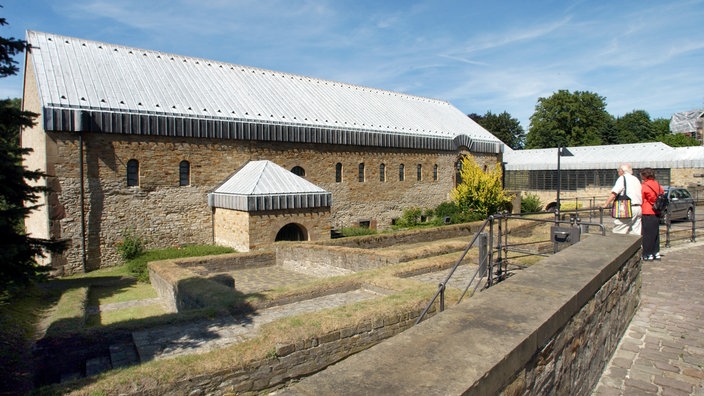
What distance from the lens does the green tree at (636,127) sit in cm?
6450

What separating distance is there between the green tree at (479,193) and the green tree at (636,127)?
45477 mm

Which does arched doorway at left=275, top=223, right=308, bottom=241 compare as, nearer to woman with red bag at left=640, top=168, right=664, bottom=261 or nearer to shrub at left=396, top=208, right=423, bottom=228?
shrub at left=396, top=208, right=423, bottom=228

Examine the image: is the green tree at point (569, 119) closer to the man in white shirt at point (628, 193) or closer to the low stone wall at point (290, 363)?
the man in white shirt at point (628, 193)

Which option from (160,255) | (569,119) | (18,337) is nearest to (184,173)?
(160,255)

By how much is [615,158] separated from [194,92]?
31.7 meters

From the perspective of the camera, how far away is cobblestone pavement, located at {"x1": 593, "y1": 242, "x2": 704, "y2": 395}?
16.5 feet

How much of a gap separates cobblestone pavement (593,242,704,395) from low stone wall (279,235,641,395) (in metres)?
0.25

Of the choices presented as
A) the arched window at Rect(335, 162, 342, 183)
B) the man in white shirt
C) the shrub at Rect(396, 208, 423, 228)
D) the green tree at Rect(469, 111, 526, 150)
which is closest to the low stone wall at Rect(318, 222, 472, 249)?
the shrub at Rect(396, 208, 423, 228)

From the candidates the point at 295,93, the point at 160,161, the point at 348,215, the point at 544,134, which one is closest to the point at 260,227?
the point at 160,161

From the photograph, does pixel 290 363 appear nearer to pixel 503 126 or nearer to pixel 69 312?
pixel 69 312

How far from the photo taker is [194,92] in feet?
70.4

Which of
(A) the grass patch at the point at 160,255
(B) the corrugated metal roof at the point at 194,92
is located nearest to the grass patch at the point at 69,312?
(A) the grass patch at the point at 160,255

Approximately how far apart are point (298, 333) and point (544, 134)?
57984 millimetres

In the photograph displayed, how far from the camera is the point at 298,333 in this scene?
239 inches
